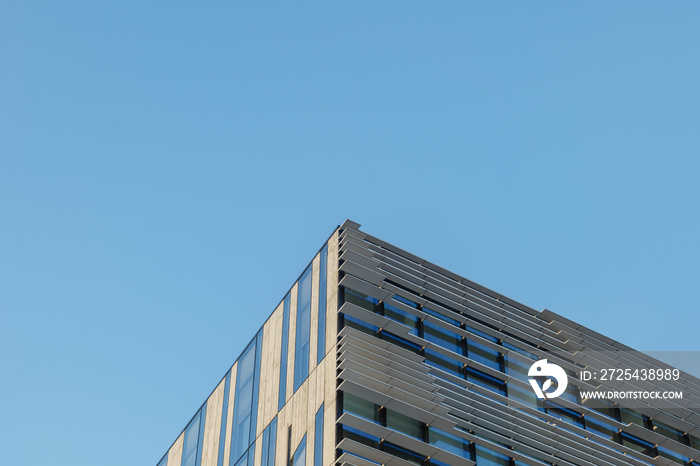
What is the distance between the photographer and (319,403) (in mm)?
28328

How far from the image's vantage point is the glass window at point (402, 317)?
31.3 metres

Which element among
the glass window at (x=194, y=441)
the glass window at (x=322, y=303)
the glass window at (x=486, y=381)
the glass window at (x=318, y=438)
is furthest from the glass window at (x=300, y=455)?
the glass window at (x=194, y=441)

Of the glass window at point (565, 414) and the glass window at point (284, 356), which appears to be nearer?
the glass window at point (284, 356)

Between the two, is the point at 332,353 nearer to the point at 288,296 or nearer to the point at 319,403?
the point at 319,403

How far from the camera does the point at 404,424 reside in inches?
1107

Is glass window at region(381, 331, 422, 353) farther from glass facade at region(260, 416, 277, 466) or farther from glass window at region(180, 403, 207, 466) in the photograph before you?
glass window at region(180, 403, 207, 466)

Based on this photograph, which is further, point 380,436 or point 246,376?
point 246,376

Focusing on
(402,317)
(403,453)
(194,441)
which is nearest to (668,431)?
(402,317)

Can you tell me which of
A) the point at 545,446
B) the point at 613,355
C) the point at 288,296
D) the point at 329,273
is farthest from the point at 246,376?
the point at 613,355

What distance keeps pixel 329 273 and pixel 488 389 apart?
6899mm

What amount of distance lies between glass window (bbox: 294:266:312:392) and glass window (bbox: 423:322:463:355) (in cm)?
419

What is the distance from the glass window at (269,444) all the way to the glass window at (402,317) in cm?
549

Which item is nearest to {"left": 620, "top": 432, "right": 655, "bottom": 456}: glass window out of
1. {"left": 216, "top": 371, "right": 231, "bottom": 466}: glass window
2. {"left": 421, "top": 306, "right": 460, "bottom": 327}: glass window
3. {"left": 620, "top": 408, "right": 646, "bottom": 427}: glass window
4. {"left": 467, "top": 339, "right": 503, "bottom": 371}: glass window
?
{"left": 620, "top": 408, "right": 646, "bottom": 427}: glass window

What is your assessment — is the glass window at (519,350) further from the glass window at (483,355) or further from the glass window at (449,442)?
the glass window at (449,442)
